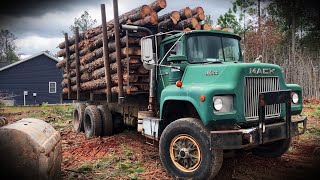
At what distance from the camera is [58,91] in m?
31.4

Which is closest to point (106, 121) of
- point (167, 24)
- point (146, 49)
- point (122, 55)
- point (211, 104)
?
point (122, 55)

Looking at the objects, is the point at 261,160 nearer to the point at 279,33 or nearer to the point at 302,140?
the point at 302,140

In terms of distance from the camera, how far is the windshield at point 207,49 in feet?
20.0

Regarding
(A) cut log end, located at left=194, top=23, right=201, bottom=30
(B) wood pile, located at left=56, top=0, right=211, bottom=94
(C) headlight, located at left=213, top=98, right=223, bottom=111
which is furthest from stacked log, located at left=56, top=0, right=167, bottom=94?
(C) headlight, located at left=213, top=98, right=223, bottom=111

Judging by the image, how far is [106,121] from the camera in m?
8.86

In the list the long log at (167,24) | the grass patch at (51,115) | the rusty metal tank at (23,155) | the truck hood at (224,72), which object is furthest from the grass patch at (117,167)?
the grass patch at (51,115)

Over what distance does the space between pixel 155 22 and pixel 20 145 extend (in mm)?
4542

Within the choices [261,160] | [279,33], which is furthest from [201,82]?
[279,33]

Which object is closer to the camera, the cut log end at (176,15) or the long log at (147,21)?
the long log at (147,21)

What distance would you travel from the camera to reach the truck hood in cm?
495

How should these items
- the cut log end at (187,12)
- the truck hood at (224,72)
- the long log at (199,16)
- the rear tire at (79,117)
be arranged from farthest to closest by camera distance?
the rear tire at (79,117)
the long log at (199,16)
the cut log end at (187,12)
the truck hood at (224,72)

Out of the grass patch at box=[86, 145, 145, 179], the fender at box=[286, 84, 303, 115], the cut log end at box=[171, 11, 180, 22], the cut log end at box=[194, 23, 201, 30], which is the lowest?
the grass patch at box=[86, 145, 145, 179]

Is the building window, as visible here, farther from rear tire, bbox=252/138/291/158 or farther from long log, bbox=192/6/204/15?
rear tire, bbox=252/138/291/158

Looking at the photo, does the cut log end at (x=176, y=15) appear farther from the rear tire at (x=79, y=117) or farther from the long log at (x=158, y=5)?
the rear tire at (x=79, y=117)
